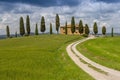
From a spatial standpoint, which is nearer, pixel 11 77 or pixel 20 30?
pixel 11 77

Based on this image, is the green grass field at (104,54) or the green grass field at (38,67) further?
the green grass field at (104,54)

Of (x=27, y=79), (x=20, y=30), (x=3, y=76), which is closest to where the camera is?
(x=27, y=79)

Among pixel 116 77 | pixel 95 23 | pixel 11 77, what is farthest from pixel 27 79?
pixel 95 23

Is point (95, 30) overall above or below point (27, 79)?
below

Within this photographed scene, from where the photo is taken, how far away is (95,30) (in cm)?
17100

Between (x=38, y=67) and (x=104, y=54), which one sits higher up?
(x=38, y=67)

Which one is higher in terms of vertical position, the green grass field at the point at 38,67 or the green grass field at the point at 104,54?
the green grass field at the point at 38,67

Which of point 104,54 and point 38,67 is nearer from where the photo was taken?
point 38,67

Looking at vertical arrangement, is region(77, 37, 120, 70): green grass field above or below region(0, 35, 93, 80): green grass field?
below

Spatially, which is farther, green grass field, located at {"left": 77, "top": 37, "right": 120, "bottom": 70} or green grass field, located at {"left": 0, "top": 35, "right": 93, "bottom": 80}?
green grass field, located at {"left": 77, "top": 37, "right": 120, "bottom": 70}

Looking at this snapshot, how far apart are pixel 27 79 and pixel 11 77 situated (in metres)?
1.75

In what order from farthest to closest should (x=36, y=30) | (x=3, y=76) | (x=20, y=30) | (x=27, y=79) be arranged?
(x=36, y=30) < (x=20, y=30) < (x=3, y=76) < (x=27, y=79)

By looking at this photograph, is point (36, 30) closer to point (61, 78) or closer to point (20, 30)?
point (20, 30)

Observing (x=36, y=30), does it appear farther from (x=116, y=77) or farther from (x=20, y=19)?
(x=116, y=77)
